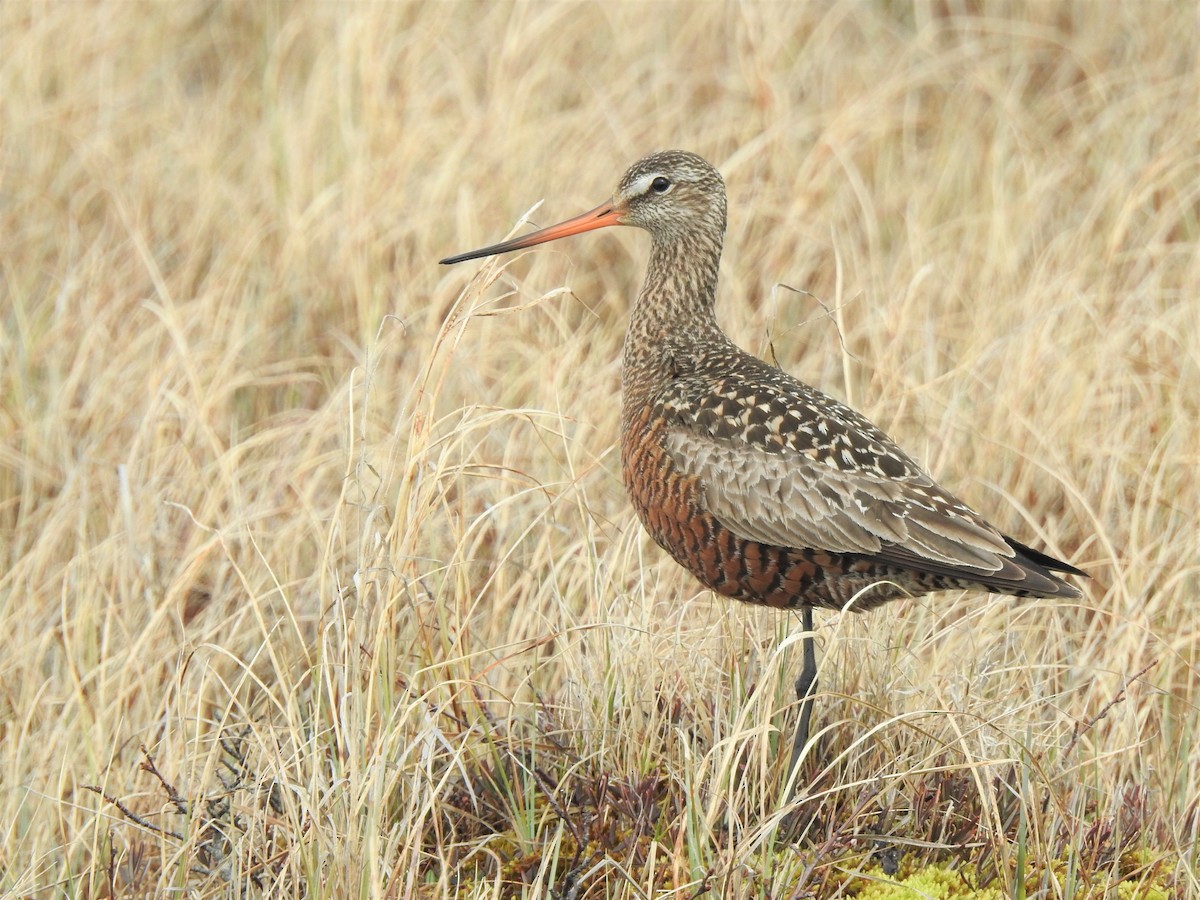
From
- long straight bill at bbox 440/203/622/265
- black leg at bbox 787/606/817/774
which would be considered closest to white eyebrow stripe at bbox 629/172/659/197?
long straight bill at bbox 440/203/622/265

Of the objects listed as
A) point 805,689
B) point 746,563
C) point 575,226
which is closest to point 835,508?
point 746,563

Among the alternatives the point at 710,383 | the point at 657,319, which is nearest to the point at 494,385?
the point at 657,319

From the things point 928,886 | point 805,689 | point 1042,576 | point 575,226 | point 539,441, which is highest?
point 575,226

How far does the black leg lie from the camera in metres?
3.85

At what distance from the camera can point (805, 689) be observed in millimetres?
3953

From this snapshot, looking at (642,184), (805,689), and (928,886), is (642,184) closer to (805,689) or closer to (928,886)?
(805,689)

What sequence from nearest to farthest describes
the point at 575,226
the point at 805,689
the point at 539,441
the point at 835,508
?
the point at 835,508 < the point at 805,689 < the point at 575,226 < the point at 539,441

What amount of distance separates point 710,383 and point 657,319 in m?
0.44

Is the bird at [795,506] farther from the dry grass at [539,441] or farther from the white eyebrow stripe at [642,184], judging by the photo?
the white eyebrow stripe at [642,184]

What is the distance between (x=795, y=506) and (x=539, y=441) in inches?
64.4

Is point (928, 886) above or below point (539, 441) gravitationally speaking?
below

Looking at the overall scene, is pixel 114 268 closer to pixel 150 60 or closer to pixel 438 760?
pixel 150 60

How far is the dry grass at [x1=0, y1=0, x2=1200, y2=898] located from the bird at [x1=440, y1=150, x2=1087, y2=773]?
0.17 metres

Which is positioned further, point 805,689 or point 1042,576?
point 805,689
